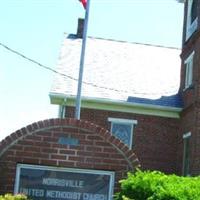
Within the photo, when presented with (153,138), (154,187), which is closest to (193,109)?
(153,138)

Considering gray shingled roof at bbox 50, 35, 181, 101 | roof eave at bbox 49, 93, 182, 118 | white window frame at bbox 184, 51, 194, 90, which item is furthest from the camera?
gray shingled roof at bbox 50, 35, 181, 101

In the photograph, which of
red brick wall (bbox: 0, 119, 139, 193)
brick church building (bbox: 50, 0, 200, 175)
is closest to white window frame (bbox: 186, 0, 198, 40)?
brick church building (bbox: 50, 0, 200, 175)

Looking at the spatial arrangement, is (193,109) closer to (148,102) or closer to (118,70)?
(148,102)

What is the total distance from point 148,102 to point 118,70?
2.72m

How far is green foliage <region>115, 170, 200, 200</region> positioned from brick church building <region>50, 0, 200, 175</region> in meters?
11.2

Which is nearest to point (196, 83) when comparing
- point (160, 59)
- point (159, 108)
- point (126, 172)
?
point (159, 108)

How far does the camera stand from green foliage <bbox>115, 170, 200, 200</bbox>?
25.7 ft

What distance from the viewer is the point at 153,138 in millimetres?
22094

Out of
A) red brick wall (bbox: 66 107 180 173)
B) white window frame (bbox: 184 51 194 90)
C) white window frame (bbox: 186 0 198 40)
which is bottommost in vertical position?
red brick wall (bbox: 66 107 180 173)

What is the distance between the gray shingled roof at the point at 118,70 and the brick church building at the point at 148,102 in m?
0.04

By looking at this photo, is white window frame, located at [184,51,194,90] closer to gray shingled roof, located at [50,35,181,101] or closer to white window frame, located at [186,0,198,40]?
white window frame, located at [186,0,198,40]

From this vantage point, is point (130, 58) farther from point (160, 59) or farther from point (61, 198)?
point (61, 198)

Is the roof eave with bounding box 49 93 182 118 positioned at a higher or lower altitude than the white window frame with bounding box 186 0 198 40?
lower

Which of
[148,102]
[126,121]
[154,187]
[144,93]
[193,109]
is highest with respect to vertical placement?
[144,93]
